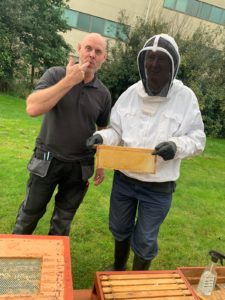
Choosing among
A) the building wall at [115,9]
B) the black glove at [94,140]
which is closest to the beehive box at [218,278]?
the black glove at [94,140]

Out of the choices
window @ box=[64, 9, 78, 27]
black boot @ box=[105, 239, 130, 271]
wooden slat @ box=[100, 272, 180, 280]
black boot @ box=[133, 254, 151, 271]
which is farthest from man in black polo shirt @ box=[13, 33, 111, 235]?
window @ box=[64, 9, 78, 27]

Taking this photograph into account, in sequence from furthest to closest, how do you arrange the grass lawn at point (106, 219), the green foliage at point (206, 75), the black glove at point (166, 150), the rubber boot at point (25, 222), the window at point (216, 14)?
1. the window at point (216, 14)
2. the green foliage at point (206, 75)
3. the grass lawn at point (106, 219)
4. the rubber boot at point (25, 222)
5. the black glove at point (166, 150)

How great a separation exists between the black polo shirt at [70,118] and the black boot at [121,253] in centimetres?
94

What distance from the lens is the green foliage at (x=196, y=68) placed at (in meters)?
14.2

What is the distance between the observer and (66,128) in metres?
2.80

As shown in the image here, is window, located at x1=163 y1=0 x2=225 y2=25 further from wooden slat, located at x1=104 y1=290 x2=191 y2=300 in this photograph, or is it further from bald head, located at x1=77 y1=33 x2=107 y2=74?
wooden slat, located at x1=104 y1=290 x2=191 y2=300

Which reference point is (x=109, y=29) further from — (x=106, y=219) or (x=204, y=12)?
(x=106, y=219)

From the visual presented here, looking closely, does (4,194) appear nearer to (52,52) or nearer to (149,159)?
(149,159)

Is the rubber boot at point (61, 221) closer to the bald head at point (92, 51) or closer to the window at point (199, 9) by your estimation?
the bald head at point (92, 51)

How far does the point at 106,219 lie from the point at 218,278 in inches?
81.2

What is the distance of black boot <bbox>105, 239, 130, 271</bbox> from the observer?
319 centimetres

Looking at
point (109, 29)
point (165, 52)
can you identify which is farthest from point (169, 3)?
point (165, 52)

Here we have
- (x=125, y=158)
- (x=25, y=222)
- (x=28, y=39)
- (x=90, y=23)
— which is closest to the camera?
(x=125, y=158)

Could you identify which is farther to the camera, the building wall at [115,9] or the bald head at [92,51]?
the building wall at [115,9]
